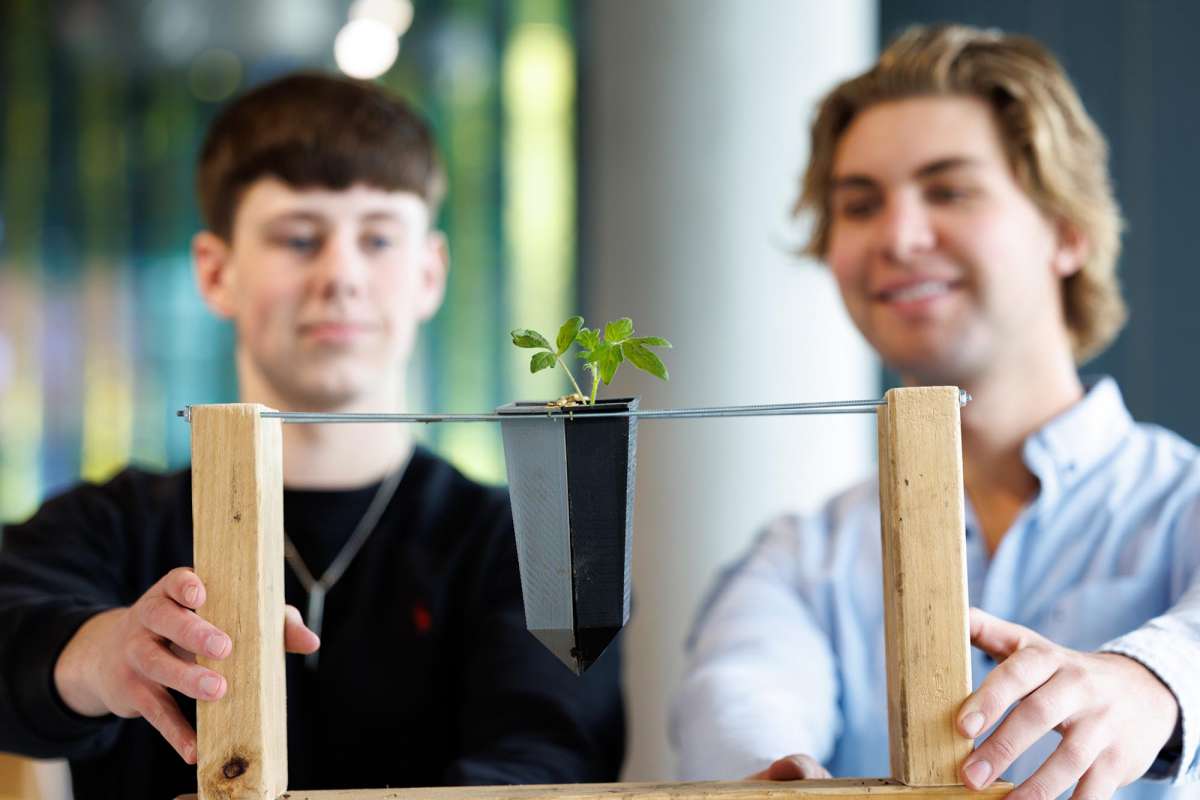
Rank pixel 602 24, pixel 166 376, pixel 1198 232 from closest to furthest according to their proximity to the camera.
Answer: pixel 1198 232
pixel 602 24
pixel 166 376

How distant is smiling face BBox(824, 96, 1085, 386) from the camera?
138cm

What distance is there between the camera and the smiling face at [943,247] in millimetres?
1377

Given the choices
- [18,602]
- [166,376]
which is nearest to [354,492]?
[18,602]

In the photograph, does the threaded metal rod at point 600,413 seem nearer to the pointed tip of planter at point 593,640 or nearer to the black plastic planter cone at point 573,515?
the black plastic planter cone at point 573,515

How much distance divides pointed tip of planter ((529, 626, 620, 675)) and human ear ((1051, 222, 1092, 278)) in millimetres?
908

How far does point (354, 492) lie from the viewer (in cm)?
143

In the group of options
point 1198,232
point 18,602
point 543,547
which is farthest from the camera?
point 1198,232

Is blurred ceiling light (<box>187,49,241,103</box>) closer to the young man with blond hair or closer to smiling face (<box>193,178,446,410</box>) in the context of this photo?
smiling face (<box>193,178,446,410</box>)

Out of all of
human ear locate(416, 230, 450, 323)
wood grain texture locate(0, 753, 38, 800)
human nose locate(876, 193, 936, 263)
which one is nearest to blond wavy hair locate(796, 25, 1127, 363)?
human nose locate(876, 193, 936, 263)

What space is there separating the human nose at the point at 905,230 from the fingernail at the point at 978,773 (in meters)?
0.71

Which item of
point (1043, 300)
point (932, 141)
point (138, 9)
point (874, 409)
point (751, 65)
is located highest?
point (138, 9)

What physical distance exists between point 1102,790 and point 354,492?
88 centimetres

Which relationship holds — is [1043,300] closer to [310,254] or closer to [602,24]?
[310,254]

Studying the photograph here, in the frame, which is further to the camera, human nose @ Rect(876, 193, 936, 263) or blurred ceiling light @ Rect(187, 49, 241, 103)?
blurred ceiling light @ Rect(187, 49, 241, 103)
